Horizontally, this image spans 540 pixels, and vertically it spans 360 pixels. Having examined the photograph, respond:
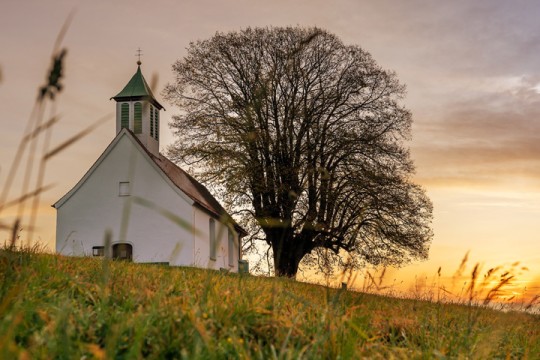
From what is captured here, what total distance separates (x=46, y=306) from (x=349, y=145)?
2648cm

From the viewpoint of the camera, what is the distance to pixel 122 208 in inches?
1113

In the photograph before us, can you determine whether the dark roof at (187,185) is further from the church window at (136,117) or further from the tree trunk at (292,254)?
the tree trunk at (292,254)

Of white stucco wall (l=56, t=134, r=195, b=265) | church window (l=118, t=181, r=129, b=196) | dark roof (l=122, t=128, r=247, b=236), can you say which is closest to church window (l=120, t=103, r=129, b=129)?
dark roof (l=122, t=128, r=247, b=236)

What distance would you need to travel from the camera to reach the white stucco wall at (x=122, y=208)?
93.6 ft

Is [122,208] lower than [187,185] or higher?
lower

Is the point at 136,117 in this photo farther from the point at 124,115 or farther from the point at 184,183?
the point at 184,183

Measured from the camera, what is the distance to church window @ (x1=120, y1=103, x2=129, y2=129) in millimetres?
32906

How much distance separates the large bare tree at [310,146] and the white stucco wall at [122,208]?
221 cm

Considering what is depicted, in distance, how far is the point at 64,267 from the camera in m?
6.91

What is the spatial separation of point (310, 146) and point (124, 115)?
1003 cm

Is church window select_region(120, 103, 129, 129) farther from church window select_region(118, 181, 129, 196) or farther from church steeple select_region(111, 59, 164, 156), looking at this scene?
church window select_region(118, 181, 129, 196)

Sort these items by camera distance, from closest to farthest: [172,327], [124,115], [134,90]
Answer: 1. [172,327]
2. [124,115]
3. [134,90]

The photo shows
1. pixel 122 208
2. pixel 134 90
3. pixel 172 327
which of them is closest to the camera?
pixel 172 327

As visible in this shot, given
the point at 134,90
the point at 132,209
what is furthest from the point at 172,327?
the point at 134,90
